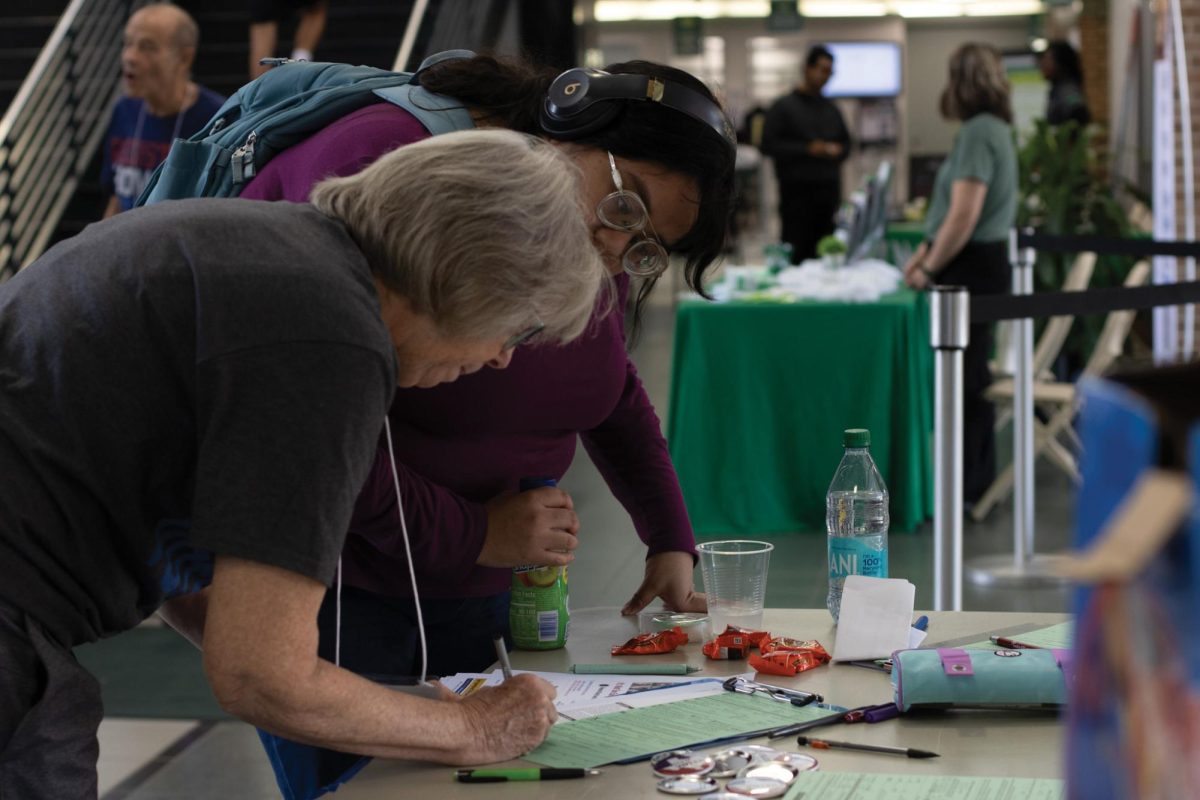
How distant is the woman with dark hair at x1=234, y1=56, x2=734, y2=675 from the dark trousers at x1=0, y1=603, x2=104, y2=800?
1.40 feet

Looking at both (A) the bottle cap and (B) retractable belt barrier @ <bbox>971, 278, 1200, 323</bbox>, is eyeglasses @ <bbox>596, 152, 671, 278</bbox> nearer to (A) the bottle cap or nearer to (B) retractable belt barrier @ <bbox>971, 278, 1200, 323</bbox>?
(A) the bottle cap

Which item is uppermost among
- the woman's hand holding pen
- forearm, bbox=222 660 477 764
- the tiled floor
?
forearm, bbox=222 660 477 764

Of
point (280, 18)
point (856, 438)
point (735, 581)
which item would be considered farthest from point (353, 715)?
point (280, 18)

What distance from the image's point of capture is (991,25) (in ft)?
67.2

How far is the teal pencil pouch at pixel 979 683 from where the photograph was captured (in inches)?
57.3

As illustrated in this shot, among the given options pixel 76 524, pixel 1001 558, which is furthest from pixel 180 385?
pixel 1001 558

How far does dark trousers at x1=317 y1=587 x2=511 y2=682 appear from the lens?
5.81 feet

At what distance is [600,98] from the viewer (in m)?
1.76

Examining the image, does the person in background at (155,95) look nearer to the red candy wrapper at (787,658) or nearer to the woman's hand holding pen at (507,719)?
the red candy wrapper at (787,658)

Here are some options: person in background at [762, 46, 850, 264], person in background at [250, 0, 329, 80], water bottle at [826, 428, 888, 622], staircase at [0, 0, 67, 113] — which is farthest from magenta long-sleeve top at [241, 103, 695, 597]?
person in background at [762, 46, 850, 264]

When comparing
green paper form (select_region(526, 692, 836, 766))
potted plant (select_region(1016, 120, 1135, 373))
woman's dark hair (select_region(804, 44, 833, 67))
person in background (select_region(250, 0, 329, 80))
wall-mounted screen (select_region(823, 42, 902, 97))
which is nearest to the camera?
green paper form (select_region(526, 692, 836, 766))

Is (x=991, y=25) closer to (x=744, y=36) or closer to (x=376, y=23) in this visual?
(x=744, y=36)

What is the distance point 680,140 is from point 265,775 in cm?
217

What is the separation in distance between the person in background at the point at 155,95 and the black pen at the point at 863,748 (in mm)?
4176
